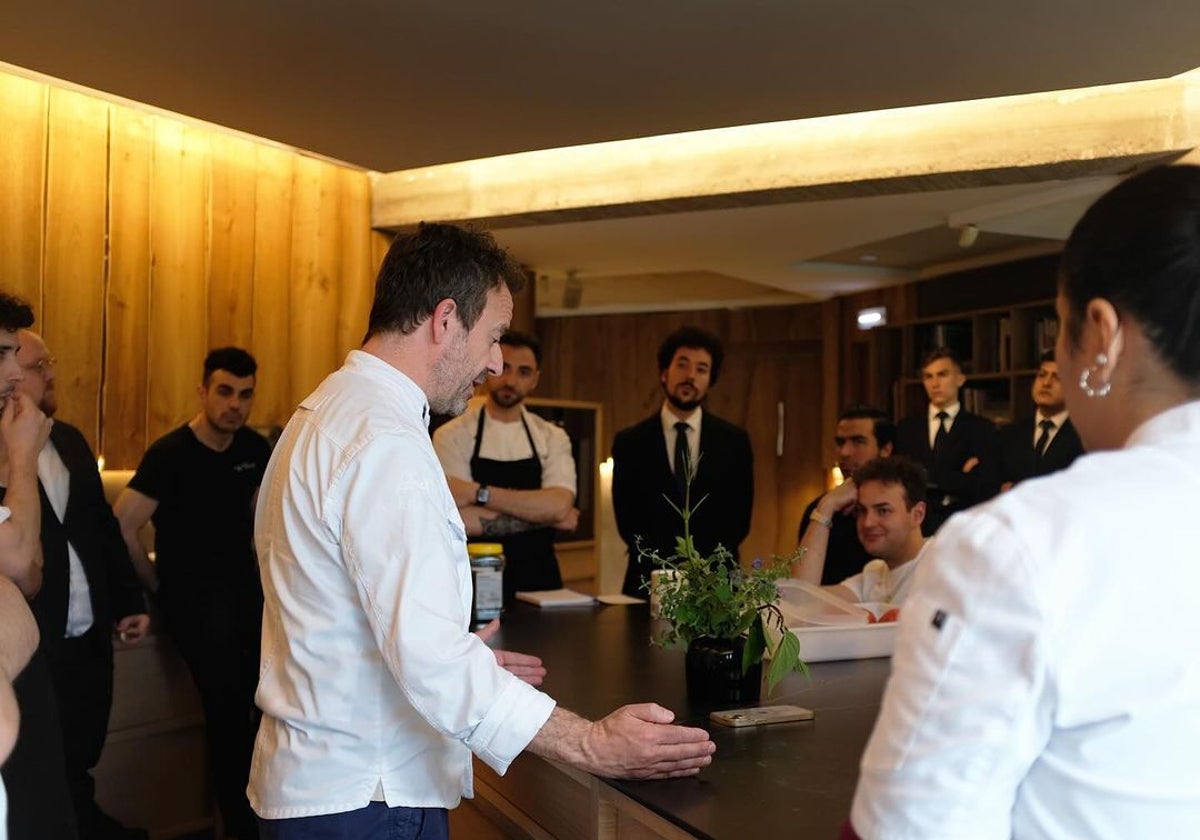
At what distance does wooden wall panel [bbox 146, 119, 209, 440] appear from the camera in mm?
4629

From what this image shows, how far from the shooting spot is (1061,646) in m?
0.80

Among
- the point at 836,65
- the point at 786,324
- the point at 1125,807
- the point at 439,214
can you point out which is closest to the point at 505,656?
the point at 1125,807

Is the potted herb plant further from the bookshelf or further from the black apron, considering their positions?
the bookshelf

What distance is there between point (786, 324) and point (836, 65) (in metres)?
5.44

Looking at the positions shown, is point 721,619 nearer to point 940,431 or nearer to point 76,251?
point 76,251

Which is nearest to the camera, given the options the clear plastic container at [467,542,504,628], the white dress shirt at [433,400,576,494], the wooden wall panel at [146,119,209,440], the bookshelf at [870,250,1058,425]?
the clear plastic container at [467,542,504,628]

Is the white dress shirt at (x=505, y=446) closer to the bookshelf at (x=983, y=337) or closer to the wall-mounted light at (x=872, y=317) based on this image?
the bookshelf at (x=983, y=337)

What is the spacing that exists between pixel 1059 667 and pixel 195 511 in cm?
361

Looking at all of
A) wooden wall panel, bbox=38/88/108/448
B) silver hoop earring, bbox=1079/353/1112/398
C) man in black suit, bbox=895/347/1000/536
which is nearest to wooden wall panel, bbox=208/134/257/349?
wooden wall panel, bbox=38/88/108/448

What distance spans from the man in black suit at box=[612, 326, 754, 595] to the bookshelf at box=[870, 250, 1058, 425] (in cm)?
333

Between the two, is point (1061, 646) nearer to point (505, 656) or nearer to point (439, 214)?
point (505, 656)

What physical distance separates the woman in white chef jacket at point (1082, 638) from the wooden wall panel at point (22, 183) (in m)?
4.11

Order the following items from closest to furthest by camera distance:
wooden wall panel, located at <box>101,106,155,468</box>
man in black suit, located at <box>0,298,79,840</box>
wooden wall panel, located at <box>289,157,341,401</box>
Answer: man in black suit, located at <box>0,298,79,840</box>, wooden wall panel, located at <box>101,106,155,468</box>, wooden wall panel, located at <box>289,157,341,401</box>

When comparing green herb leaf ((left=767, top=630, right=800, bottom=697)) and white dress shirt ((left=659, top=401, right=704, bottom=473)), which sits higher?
white dress shirt ((left=659, top=401, right=704, bottom=473))
